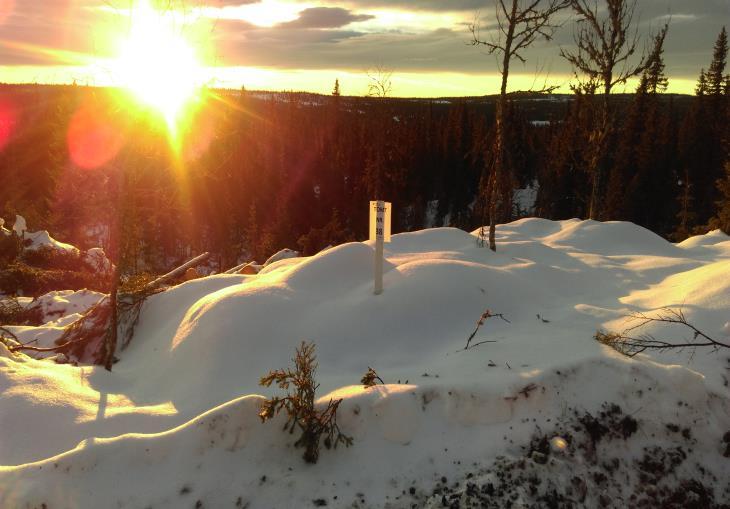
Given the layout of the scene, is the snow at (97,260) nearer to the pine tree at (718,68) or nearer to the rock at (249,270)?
the rock at (249,270)

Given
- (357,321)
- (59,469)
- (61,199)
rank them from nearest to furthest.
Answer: (59,469) < (357,321) < (61,199)

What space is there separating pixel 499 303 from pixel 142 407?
4.18 meters

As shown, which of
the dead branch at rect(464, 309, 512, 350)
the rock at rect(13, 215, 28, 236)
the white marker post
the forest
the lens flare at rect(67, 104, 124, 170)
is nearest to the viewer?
the dead branch at rect(464, 309, 512, 350)

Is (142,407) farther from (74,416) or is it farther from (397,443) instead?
(397,443)

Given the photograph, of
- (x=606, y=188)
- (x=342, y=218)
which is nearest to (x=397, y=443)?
(x=606, y=188)

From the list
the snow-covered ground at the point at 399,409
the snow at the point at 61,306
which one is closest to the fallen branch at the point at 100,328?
the snow-covered ground at the point at 399,409

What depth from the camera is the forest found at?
118 feet

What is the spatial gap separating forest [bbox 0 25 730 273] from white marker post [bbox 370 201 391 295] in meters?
11.3

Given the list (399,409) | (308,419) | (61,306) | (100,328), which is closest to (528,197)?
(61,306)

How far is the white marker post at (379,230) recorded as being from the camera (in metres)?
6.04

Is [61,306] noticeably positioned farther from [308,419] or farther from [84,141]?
[84,141]

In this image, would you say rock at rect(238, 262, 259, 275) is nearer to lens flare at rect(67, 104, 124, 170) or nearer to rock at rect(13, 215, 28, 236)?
rock at rect(13, 215, 28, 236)

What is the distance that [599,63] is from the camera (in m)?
15.4

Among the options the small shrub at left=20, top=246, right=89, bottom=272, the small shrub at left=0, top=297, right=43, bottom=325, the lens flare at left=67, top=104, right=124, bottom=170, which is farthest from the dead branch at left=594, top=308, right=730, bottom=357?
the lens flare at left=67, top=104, right=124, bottom=170
